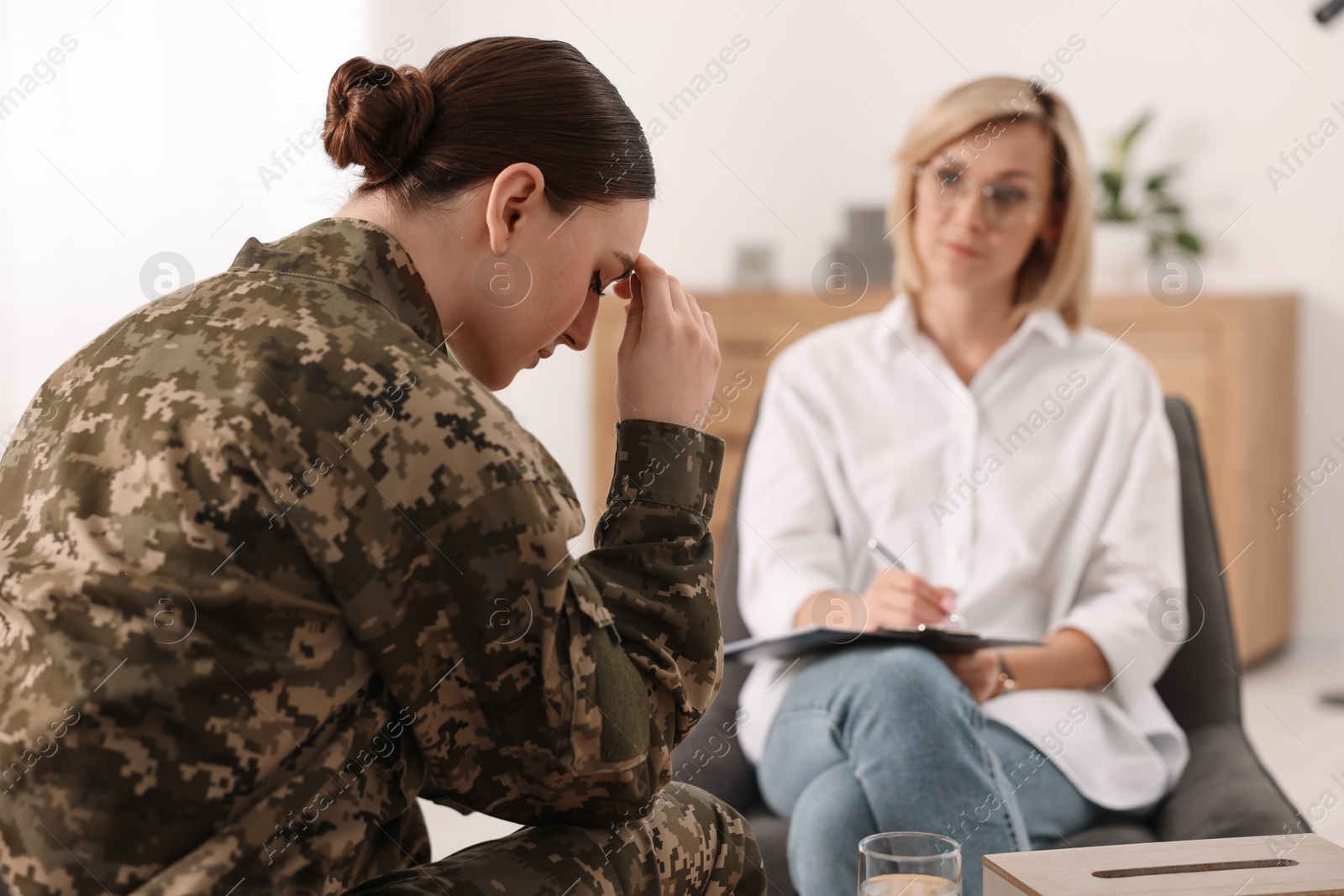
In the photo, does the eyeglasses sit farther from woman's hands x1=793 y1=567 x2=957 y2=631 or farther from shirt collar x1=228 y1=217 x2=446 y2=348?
shirt collar x1=228 y1=217 x2=446 y2=348

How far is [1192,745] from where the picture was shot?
1.57 meters

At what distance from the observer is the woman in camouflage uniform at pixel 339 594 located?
0.70 m

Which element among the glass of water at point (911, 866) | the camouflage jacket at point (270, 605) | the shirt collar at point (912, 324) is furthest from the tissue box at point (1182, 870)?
the shirt collar at point (912, 324)

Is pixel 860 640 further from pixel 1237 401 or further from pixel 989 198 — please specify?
pixel 1237 401

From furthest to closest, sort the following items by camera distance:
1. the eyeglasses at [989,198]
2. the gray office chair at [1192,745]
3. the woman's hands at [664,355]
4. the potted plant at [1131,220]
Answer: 1. the potted plant at [1131,220]
2. the eyeglasses at [989,198]
3. the gray office chair at [1192,745]
4. the woman's hands at [664,355]

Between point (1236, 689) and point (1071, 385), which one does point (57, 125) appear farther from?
point (1236, 689)

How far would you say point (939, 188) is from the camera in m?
1.82

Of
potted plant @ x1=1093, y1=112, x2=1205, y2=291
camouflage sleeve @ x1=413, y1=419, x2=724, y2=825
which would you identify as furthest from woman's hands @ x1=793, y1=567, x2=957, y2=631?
potted plant @ x1=1093, y1=112, x2=1205, y2=291

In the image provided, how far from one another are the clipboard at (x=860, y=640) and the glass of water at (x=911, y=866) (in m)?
0.43

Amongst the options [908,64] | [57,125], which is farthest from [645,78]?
[57,125]

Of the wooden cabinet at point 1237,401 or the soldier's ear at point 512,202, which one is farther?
the wooden cabinet at point 1237,401

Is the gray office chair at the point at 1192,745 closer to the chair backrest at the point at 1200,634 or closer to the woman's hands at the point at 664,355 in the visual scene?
the chair backrest at the point at 1200,634

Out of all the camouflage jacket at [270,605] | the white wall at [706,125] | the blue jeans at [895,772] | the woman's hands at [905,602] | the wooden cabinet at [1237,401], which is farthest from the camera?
the wooden cabinet at [1237,401]

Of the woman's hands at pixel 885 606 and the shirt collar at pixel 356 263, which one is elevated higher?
the shirt collar at pixel 356 263
